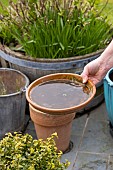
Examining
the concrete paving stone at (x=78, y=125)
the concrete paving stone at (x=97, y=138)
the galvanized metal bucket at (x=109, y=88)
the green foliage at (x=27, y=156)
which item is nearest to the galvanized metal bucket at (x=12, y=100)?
the concrete paving stone at (x=78, y=125)

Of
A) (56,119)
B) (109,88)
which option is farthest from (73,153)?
(109,88)

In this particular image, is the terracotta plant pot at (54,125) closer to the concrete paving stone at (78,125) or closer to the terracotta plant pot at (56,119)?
the terracotta plant pot at (56,119)

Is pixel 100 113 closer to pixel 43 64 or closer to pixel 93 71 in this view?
pixel 43 64

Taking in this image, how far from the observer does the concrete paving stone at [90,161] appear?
10.7ft

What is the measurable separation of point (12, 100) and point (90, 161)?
830mm

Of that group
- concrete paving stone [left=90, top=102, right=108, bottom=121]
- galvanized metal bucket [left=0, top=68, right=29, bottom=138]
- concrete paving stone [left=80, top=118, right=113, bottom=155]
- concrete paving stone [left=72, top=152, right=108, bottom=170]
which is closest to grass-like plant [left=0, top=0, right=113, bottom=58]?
galvanized metal bucket [left=0, top=68, right=29, bottom=138]

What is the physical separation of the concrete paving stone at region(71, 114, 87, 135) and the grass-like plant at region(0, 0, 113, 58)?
62cm

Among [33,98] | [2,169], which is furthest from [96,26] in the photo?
[2,169]

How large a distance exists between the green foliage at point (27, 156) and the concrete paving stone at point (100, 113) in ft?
5.71

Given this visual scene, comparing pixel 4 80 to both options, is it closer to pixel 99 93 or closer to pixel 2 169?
pixel 99 93

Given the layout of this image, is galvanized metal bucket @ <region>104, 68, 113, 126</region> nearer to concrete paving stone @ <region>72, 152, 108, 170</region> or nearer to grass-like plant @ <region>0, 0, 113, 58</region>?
concrete paving stone @ <region>72, 152, 108, 170</region>

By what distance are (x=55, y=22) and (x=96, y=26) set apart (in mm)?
400

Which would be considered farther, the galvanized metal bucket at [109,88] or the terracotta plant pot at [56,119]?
the galvanized metal bucket at [109,88]

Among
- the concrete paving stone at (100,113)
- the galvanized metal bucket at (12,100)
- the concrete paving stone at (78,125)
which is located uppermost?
the galvanized metal bucket at (12,100)
